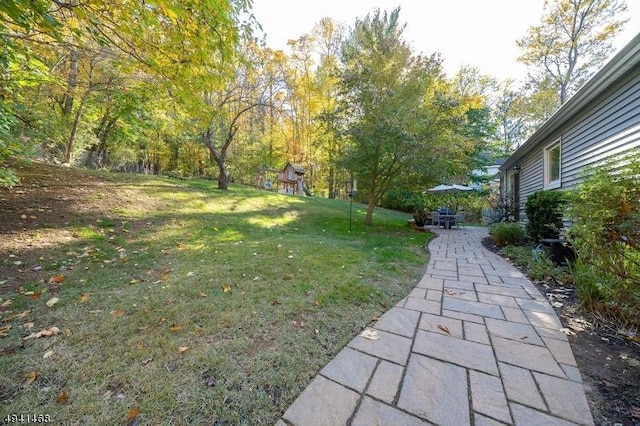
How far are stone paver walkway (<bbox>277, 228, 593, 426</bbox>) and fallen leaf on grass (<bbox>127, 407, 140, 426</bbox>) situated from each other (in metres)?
0.72

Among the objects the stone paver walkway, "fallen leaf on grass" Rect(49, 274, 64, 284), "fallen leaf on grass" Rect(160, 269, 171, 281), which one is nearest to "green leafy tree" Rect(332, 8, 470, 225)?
the stone paver walkway

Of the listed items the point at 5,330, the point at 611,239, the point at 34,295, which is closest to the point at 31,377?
the point at 5,330

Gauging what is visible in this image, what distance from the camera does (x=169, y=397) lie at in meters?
1.34

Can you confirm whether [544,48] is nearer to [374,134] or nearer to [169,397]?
[374,134]

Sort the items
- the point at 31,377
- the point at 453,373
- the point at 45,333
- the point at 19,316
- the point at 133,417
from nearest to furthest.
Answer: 1. the point at 133,417
2. the point at 31,377
3. the point at 453,373
4. the point at 45,333
5. the point at 19,316

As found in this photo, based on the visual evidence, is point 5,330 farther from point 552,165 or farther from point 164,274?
point 552,165

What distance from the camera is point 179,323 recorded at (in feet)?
6.66

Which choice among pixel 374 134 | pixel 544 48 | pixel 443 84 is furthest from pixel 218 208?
pixel 544 48

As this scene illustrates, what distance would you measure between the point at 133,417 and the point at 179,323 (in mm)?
843

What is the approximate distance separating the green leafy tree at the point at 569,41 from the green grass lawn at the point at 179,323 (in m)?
16.0

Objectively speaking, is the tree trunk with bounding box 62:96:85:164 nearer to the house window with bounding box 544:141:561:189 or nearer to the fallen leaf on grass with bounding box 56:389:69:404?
the fallen leaf on grass with bounding box 56:389:69:404

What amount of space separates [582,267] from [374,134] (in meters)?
5.55

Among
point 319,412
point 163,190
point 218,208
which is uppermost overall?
point 163,190

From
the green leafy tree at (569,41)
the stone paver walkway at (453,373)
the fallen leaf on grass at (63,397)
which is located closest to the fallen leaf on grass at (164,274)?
the fallen leaf on grass at (63,397)
